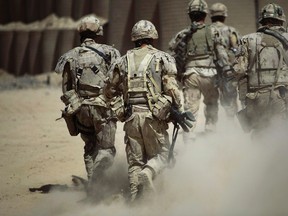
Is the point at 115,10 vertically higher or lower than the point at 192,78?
higher

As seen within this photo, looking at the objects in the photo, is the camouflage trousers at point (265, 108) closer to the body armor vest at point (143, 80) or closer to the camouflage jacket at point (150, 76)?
the camouflage jacket at point (150, 76)

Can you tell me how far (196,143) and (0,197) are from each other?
2586 millimetres

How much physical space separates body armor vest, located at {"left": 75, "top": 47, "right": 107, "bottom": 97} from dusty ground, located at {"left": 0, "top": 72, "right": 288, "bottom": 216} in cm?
111

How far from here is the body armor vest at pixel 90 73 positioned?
6.33 meters

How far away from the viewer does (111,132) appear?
20.8 feet

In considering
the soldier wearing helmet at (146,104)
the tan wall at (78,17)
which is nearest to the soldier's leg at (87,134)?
the soldier wearing helmet at (146,104)

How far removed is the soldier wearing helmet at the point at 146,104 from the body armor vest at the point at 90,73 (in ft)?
2.24

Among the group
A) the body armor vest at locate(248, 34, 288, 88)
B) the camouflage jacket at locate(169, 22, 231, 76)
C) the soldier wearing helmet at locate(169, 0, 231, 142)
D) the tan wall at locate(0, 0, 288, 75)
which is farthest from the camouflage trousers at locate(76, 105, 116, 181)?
Answer: the tan wall at locate(0, 0, 288, 75)

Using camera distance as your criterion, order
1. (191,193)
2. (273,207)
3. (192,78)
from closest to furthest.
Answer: (273,207) → (191,193) → (192,78)

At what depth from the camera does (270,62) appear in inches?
253

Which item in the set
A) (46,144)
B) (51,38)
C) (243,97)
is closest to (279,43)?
(243,97)

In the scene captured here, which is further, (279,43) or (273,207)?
(279,43)

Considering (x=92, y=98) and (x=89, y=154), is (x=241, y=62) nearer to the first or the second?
(x=92, y=98)

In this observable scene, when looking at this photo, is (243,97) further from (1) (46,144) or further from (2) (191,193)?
(1) (46,144)
